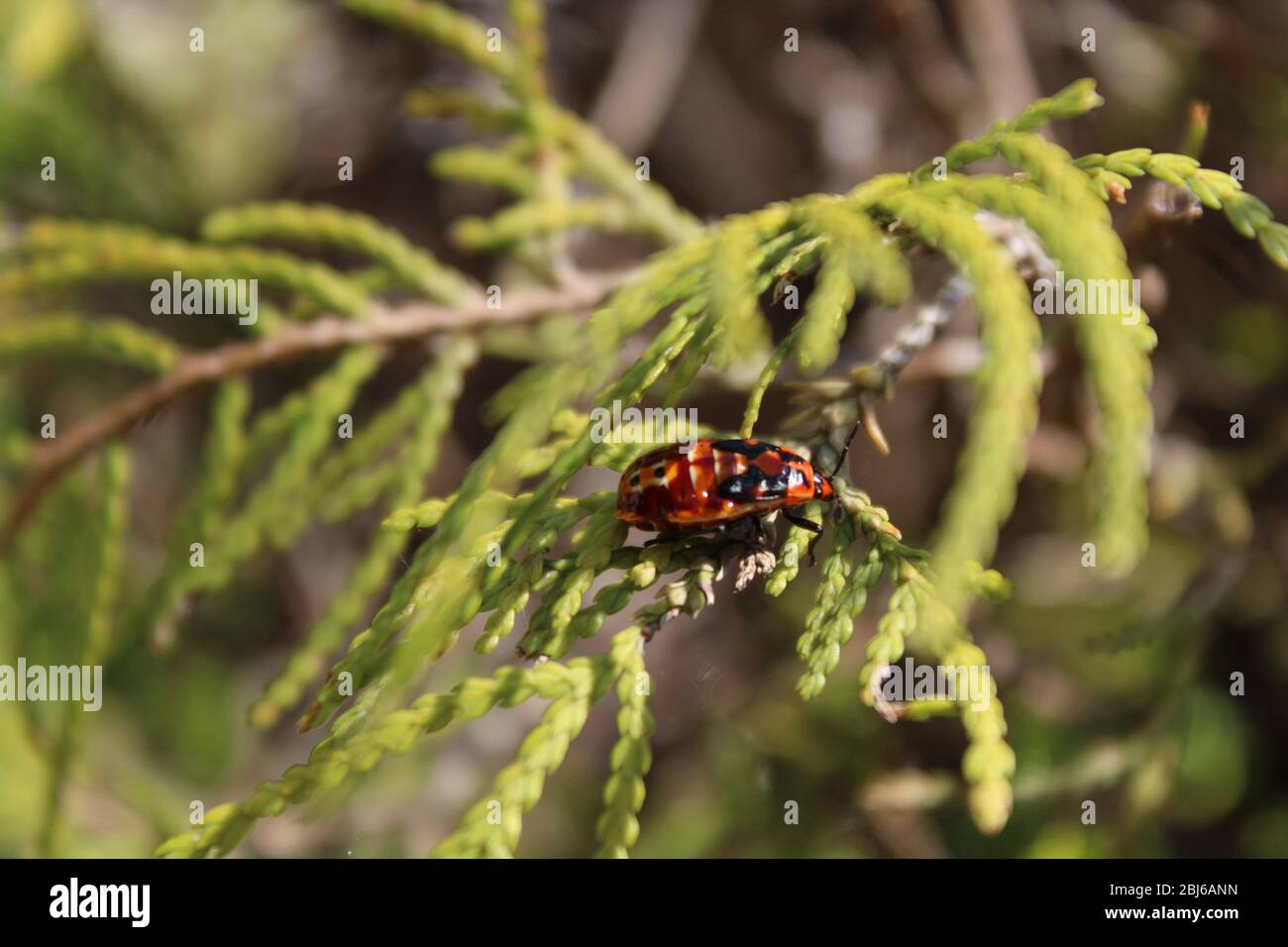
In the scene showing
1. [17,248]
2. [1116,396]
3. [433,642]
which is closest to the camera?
[1116,396]

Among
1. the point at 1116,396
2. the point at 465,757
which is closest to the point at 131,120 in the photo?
the point at 465,757

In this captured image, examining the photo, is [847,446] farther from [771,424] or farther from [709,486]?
[771,424]

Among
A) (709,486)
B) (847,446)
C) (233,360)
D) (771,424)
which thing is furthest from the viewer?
(771,424)

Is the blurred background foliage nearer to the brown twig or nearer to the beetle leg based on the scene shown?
the brown twig

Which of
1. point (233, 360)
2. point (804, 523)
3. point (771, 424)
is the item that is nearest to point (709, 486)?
point (804, 523)
